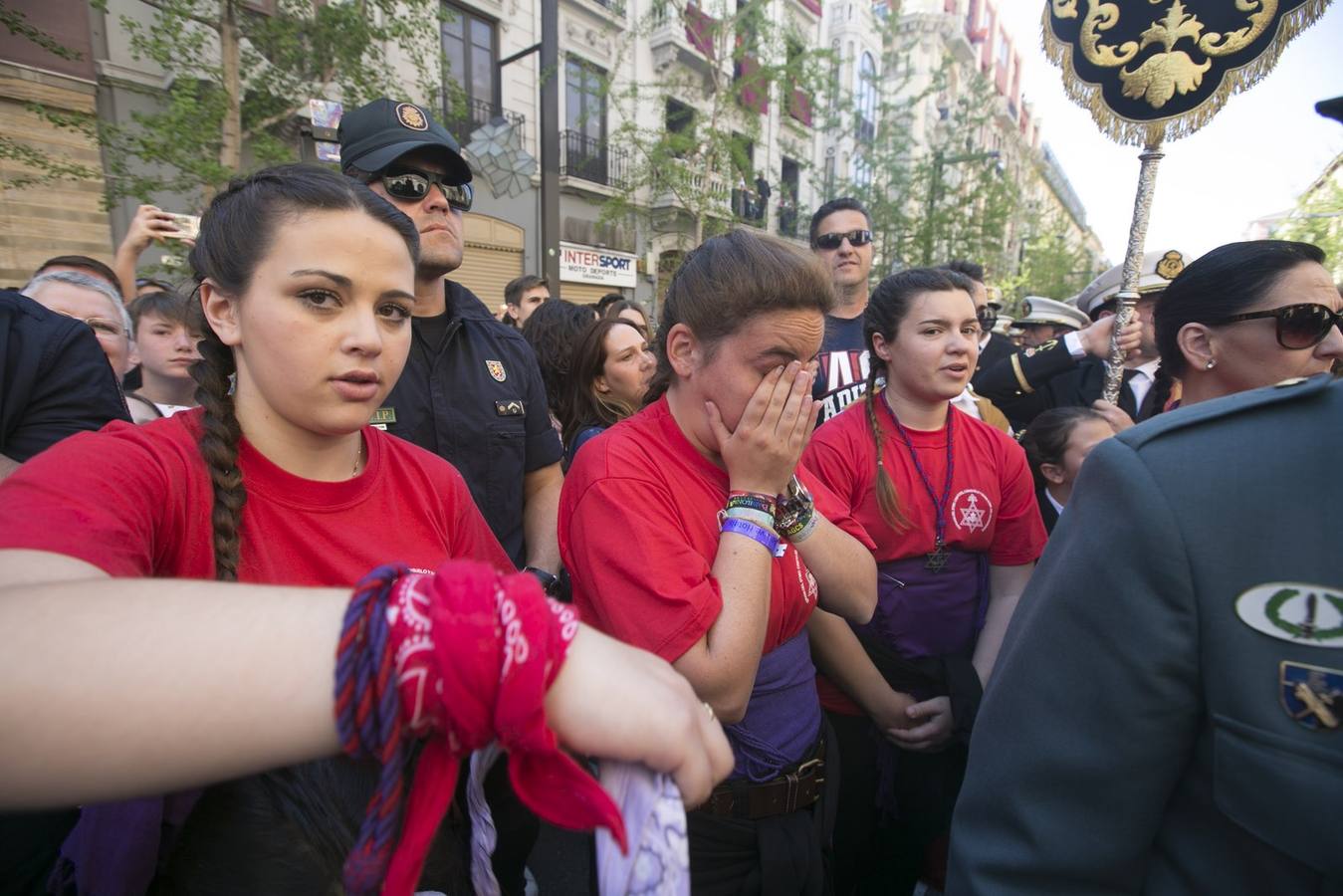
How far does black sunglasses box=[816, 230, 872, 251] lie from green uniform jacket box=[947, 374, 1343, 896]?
3473 mm

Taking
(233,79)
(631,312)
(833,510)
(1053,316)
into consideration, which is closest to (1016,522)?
(833,510)

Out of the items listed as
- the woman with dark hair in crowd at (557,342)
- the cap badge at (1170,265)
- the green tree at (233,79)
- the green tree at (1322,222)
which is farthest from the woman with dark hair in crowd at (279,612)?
the green tree at (1322,222)

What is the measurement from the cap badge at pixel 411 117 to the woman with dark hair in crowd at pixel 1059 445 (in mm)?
2818

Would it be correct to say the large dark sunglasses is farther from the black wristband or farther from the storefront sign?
the storefront sign

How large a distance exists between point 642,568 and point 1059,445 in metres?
2.35

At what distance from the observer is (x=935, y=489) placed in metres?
2.31

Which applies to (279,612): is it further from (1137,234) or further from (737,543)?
(1137,234)

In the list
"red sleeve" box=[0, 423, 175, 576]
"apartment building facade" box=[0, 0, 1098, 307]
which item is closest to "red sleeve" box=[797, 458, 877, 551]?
"red sleeve" box=[0, 423, 175, 576]

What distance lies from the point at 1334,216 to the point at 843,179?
10924 mm

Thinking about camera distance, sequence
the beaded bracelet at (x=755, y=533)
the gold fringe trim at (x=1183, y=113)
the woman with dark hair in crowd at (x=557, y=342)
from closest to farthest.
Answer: the beaded bracelet at (x=755, y=533), the gold fringe trim at (x=1183, y=113), the woman with dark hair in crowd at (x=557, y=342)

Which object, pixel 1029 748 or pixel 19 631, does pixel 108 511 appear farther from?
pixel 1029 748

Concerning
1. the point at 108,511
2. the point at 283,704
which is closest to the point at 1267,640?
the point at 283,704

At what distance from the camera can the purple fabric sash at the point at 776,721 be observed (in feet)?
5.31

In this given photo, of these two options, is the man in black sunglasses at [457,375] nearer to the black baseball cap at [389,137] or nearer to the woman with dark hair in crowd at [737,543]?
the black baseball cap at [389,137]
